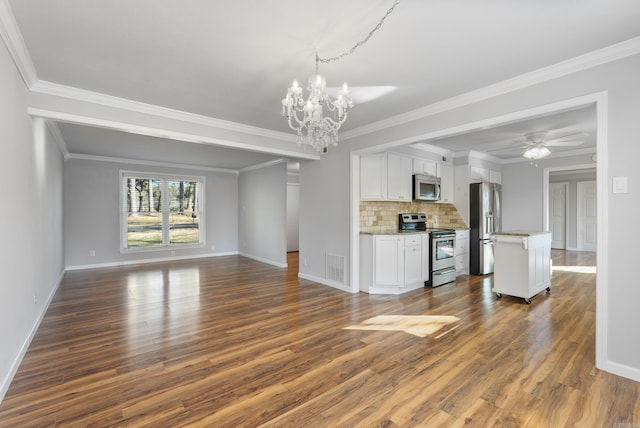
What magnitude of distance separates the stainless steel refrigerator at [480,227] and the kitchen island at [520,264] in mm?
1273

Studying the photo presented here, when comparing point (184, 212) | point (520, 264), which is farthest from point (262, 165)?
point (520, 264)

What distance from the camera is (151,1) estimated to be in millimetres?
1839

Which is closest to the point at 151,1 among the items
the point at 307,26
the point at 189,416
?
the point at 307,26

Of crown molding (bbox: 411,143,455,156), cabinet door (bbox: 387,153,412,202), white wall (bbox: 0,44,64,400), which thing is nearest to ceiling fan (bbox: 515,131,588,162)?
crown molding (bbox: 411,143,455,156)

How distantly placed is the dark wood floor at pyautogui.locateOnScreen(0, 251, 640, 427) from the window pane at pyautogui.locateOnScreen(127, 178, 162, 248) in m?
3.19

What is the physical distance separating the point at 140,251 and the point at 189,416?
666 cm

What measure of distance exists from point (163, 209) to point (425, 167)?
649 cm

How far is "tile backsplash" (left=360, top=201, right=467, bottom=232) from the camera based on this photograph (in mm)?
5250

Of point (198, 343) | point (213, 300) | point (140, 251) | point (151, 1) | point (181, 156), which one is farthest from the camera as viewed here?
point (140, 251)

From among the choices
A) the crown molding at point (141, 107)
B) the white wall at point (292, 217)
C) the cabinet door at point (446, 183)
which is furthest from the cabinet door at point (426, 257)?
the white wall at point (292, 217)

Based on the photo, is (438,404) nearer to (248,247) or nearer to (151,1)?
(151,1)

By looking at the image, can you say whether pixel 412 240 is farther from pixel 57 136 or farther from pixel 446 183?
pixel 57 136

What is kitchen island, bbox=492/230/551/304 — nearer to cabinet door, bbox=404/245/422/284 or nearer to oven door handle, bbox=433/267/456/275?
oven door handle, bbox=433/267/456/275

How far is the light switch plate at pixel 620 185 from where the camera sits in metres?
2.33
